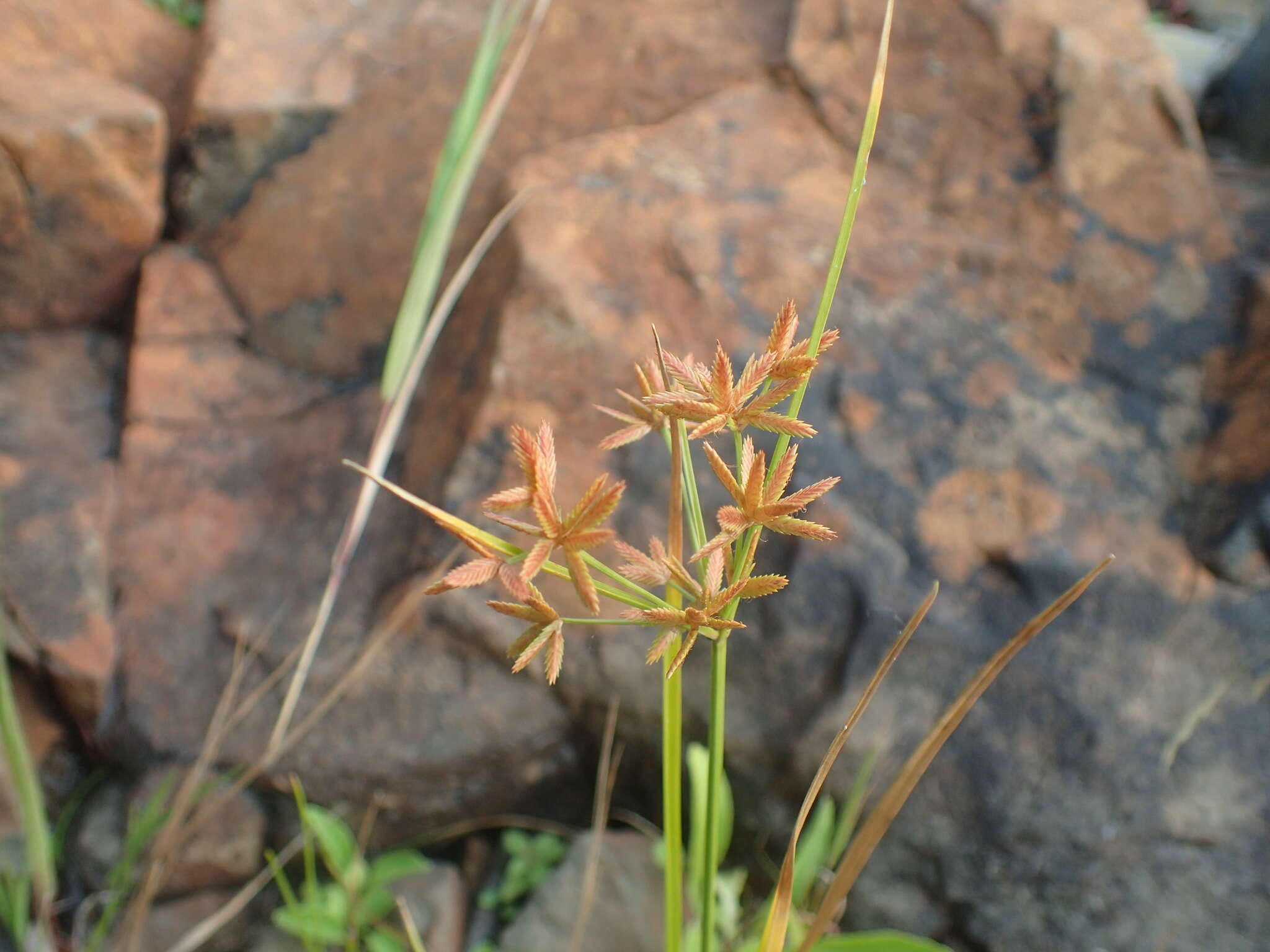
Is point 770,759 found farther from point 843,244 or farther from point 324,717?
→ point 843,244

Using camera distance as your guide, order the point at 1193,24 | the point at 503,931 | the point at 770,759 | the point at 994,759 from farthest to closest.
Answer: the point at 1193,24, the point at 503,931, the point at 770,759, the point at 994,759

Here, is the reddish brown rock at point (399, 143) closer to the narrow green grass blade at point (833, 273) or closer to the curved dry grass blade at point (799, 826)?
the narrow green grass blade at point (833, 273)

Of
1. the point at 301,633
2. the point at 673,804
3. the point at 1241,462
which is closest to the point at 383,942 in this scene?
the point at 301,633

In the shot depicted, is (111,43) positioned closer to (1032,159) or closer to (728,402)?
Answer: (1032,159)

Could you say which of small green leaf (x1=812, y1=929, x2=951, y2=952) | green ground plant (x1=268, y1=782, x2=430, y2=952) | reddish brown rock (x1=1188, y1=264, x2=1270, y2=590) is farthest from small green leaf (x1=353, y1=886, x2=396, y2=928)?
reddish brown rock (x1=1188, y1=264, x2=1270, y2=590)

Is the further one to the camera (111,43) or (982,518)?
(111,43)

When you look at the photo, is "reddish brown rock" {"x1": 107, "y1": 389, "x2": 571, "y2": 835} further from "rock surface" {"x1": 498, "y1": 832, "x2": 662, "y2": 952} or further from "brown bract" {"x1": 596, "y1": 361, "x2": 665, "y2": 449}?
"brown bract" {"x1": 596, "y1": 361, "x2": 665, "y2": 449}

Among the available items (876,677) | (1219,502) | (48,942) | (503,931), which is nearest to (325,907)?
(503,931)
